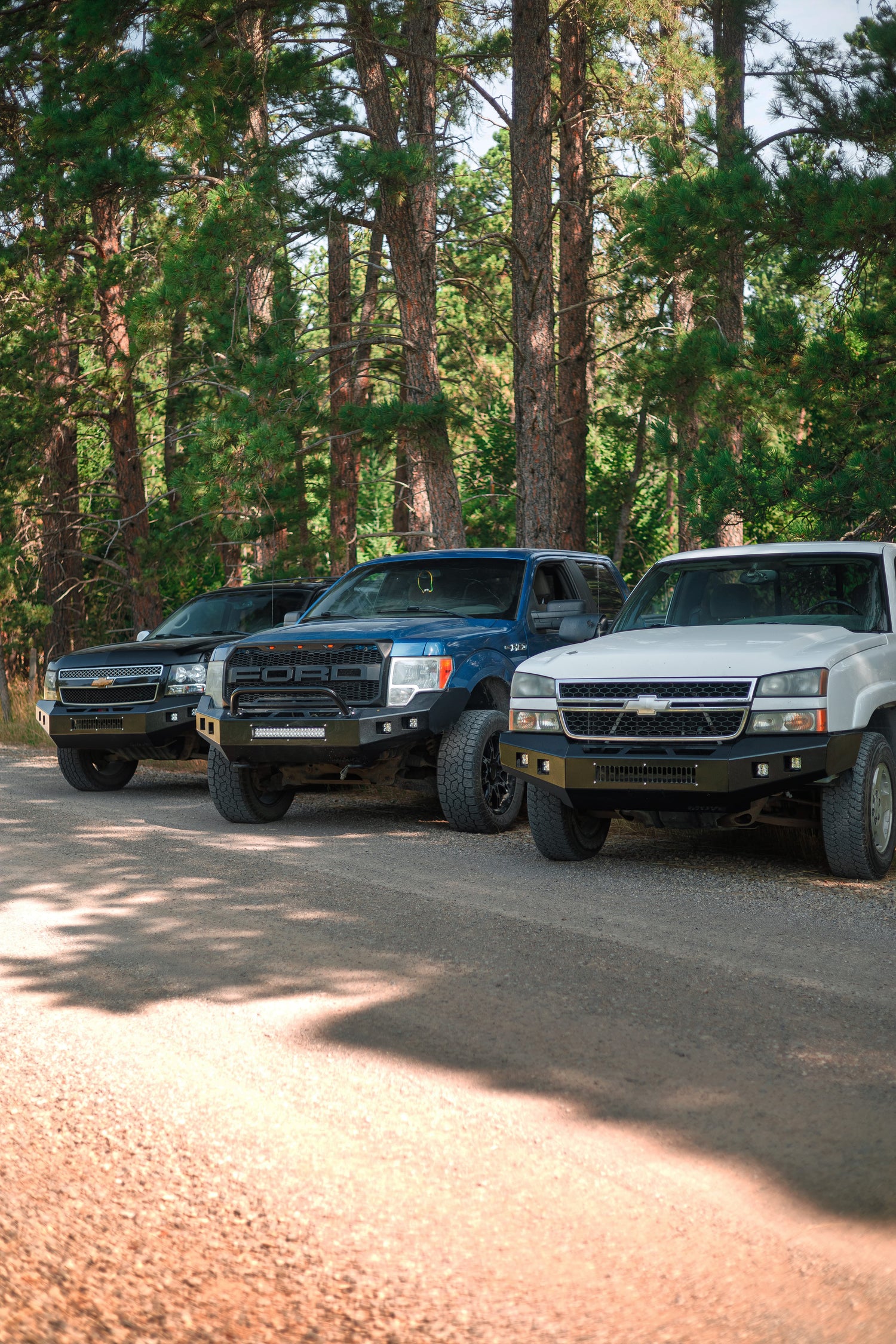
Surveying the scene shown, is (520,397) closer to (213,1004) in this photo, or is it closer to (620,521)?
(620,521)

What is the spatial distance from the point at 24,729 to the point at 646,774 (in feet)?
47.3

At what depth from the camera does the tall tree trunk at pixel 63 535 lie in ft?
86.4

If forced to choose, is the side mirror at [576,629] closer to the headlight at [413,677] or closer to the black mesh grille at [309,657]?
the headlight at [413,677]

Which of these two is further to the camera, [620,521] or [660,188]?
[620,521]

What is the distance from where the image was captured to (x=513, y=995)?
5711mm

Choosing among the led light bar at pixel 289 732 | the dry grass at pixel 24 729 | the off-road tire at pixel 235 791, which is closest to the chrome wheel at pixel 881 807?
the led light bar at pixel 289 732

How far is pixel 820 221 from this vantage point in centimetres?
1159

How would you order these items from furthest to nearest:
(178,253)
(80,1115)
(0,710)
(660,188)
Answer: (0,710)
(178,253)
(660,188)
(80,1115)

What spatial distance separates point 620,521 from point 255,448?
46.6ft

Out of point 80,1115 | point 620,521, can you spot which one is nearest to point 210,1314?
point 80,1115

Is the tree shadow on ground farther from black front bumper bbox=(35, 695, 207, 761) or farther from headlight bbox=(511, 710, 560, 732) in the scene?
black front bumper bbox=(35, 695, 207, 761)

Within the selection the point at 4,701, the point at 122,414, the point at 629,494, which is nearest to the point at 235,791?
the point at 4,701

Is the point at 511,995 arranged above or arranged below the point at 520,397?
below

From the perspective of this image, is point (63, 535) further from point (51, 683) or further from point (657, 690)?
point (657, 690)
